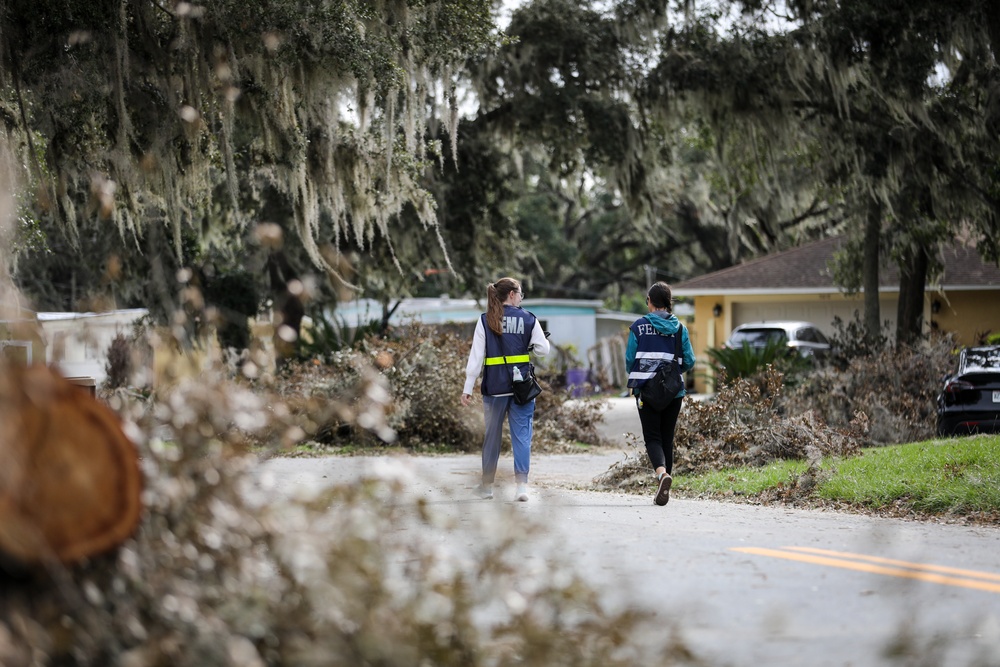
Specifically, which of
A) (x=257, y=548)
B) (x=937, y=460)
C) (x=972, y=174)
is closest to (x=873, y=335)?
(x=972, y=174)

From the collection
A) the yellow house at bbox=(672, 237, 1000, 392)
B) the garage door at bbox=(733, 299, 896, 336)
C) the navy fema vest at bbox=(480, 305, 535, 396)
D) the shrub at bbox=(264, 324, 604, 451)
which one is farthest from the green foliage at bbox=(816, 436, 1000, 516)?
the garage door at bbox=(733, 299, 896, 336)

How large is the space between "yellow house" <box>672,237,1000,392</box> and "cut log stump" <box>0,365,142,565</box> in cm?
2593

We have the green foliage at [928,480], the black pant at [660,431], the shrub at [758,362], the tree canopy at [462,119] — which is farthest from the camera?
the shrub at [758,362]

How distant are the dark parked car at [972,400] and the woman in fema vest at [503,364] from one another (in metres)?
5.91

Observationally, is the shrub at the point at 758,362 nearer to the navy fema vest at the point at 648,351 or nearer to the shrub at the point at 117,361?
the navy fema vest at the point at 648,351

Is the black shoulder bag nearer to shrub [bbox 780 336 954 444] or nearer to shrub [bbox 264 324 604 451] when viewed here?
shrub [bbox 264 324 604 451]

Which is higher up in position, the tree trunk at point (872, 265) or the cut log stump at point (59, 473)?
the tree trunk at point (872, 265)

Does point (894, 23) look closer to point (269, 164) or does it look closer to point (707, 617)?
point (269, 164)

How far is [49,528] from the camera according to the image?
3441 millimetres

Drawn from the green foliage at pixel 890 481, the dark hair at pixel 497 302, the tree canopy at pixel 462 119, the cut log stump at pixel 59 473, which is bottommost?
the green foliage at pixel 890 481

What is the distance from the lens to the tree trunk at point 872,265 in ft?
61.2

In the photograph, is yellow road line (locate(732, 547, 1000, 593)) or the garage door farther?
the garage door

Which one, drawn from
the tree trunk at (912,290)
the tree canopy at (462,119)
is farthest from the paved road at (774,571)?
the tree trunk at (912,290)

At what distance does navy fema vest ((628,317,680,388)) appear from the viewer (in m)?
9.35
